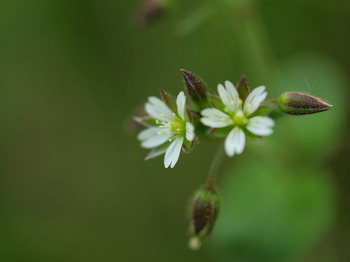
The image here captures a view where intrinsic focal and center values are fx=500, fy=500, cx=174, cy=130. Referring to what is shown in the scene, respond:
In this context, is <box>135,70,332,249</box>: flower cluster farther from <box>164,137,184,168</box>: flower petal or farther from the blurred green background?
the blurred green background

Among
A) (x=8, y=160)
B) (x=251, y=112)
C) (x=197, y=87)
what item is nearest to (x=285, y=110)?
(x=251, y=112)

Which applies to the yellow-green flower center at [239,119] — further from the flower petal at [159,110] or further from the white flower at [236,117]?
the flower petal at [159,110]

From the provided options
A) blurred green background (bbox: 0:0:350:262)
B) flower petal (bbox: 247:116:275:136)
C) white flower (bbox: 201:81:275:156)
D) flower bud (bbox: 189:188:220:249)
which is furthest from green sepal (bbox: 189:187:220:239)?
blurred green background (bbox: 0:0:350:262)

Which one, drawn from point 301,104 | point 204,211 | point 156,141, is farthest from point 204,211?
point 301,104

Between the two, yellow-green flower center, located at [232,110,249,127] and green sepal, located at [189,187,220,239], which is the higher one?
yellow-green flower center, located at [232,110,249,127]

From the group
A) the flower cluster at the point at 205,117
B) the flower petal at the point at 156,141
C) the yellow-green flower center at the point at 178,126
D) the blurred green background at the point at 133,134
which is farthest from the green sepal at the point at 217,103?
the blurred green background at the point at 133,134
